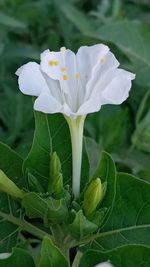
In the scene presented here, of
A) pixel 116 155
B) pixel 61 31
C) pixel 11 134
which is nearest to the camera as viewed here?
pixel 116 155

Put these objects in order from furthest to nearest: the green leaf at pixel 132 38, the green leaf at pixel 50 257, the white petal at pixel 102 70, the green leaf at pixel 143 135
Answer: the green leaf at pixel 132 38 < the green leaf at pixel 143 135 < the white petal at pixel 102 70 < the green leaf at pixel 50 257

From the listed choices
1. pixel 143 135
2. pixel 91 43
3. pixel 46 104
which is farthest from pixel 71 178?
pixel 91 43

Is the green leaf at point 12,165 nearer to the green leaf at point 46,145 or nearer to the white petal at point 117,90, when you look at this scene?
the green leaf at point 46,145

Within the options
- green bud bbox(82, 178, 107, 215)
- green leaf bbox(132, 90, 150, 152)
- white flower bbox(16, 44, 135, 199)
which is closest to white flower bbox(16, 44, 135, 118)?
white flower bbox(16, 44, 135, 199)

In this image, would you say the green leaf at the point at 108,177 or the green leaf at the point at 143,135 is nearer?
the green leaf at the point at 108,177

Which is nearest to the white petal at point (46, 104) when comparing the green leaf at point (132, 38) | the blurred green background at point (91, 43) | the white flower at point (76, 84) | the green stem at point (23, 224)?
the white flower at point (76, 84)

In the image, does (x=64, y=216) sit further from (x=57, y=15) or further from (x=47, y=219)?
(x=57, y=15)

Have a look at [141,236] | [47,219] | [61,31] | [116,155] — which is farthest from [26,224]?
[61,31]

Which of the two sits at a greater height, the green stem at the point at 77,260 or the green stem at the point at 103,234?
the green stem at the point at 103,234

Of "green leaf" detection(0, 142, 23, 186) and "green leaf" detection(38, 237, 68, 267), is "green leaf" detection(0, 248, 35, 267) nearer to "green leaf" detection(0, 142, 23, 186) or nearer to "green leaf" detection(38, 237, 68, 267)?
"green leaf" detection(38, 237, 68, 267)
